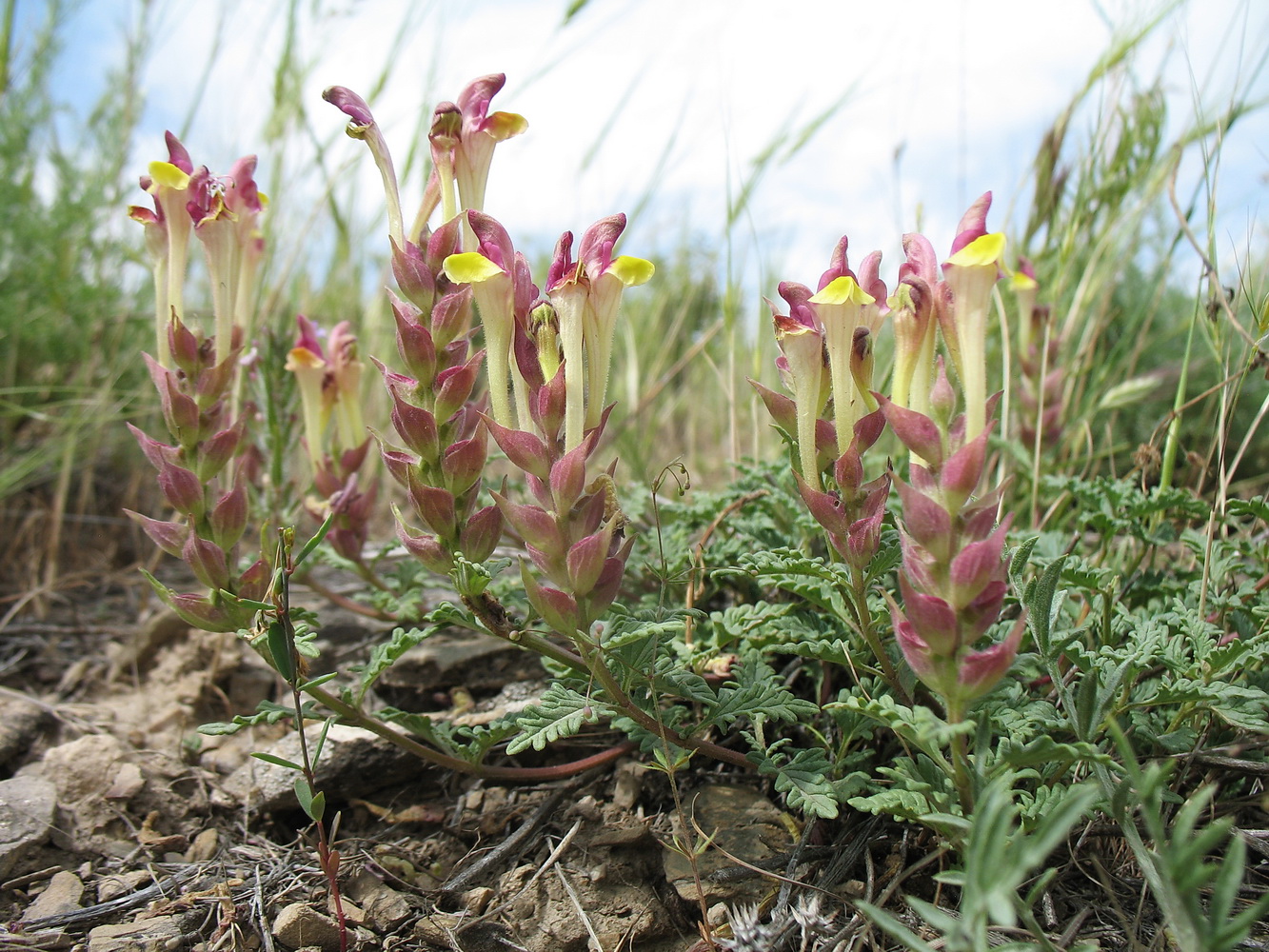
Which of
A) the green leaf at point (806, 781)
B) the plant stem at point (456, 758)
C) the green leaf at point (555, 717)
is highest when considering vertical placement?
the green leaf at point (555, 717)

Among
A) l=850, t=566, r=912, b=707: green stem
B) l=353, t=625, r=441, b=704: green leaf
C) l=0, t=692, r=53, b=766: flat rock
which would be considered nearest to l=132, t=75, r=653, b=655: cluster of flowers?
l=353, t=625, r=441, b=704: green leaf

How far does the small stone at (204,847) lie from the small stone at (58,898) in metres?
0.19

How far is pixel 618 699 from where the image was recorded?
131 centimetres

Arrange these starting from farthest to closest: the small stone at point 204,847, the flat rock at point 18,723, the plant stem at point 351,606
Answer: the plant stem at point 351,606, the flat rock at point 18,723, the small stone at point 204,847

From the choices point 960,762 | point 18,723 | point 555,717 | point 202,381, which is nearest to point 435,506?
point 555,717

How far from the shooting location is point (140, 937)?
1.38 metres

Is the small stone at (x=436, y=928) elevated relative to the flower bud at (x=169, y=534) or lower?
lower

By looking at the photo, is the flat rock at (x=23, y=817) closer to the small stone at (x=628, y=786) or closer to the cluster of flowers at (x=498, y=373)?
the cluster of flowers at (x=498, y=373)

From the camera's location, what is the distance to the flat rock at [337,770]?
1.75 meters

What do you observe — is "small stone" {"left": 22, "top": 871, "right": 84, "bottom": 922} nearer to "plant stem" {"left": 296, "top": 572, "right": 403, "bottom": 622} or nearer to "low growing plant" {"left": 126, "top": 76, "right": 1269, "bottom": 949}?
"low growing plant" {"left": 126, "top": 76, "right": 1269, "bottom": 949}

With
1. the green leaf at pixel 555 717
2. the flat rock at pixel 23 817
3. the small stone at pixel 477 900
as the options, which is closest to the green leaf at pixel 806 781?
the green leaf at pixel 555 717

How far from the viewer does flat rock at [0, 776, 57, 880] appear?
1.54 m

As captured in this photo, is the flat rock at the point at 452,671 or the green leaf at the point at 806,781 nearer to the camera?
the green leaf at the point at 806,781

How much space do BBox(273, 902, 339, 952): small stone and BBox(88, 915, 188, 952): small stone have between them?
0.17 m
